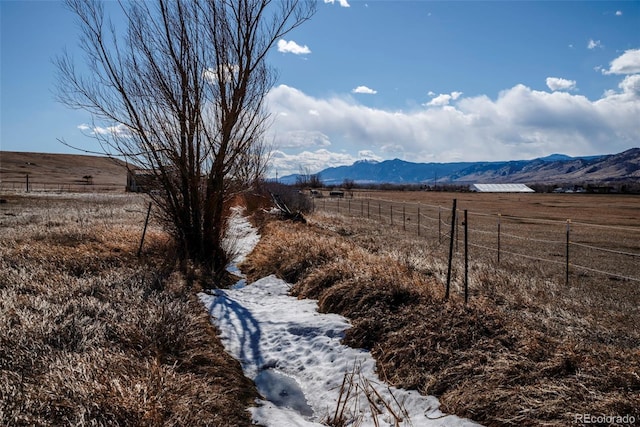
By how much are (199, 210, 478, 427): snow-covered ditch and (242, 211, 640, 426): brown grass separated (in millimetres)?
225

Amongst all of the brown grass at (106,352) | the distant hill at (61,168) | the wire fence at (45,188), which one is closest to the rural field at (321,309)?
the brown grass at (106,352)

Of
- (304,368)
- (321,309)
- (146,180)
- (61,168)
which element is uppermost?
(61,168)

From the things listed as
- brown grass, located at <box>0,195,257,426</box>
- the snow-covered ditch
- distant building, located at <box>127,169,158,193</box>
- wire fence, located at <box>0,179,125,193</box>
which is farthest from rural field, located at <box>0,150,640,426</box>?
wire fence, located at <box>0,179,125,193</box>

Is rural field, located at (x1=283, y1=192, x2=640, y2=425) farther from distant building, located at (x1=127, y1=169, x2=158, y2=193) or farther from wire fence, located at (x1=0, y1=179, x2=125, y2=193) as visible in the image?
wire fence, located at (x1=0, y1=179, x2=125, y2=193)

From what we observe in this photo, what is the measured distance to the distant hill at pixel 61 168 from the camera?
Result: 75875mm

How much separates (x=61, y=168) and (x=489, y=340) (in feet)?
357

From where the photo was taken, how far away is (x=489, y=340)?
4621mm

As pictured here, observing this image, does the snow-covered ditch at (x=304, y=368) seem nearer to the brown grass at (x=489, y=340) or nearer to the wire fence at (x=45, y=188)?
the brown grass at (x=489, y=340)

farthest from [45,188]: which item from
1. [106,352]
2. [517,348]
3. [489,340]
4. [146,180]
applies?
[517,348]

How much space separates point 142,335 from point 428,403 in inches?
126

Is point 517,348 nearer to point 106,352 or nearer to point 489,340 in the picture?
point 489,340

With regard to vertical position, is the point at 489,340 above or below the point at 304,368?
above

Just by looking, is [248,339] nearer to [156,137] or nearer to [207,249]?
[207,249]

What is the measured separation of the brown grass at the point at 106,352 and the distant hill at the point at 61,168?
7361 centimetres
